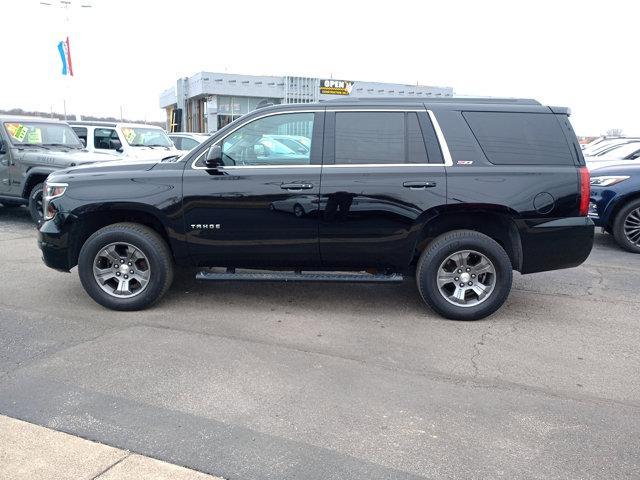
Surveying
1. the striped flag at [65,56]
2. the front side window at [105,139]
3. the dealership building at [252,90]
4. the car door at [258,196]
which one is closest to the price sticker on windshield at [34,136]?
the front side window at [105,139]

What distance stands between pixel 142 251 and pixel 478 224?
3135 mm

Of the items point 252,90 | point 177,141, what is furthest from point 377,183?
point 252,90

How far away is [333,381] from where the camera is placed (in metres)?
3.92

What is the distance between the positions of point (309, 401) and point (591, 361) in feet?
7.46

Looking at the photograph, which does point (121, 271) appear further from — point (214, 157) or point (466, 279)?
point (466, 279)

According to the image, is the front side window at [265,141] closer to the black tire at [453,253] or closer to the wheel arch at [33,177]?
the black tire at [453,253]

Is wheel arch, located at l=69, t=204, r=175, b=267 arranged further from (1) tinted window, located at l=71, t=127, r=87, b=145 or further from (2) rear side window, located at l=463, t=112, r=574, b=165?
(1) tinted window, located at l=71, t=127, r=87, b=145

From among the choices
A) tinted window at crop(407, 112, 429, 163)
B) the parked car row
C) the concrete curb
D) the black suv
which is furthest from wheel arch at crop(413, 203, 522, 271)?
the parked car row

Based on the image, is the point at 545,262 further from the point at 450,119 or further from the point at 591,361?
the point at 450,119

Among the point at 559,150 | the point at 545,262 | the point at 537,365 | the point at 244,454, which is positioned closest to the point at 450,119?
the point at 559,150

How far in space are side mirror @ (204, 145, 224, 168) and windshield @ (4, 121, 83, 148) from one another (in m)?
6.58

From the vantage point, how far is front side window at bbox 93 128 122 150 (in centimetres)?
1290

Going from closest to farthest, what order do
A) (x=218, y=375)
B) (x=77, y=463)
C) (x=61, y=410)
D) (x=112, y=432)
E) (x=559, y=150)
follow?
(x=77, y=463)
(x=112, y=432)
(x=61, y=410)
(x=218, y=375)
(x=559, y=150)

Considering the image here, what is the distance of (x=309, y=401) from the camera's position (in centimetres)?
362
